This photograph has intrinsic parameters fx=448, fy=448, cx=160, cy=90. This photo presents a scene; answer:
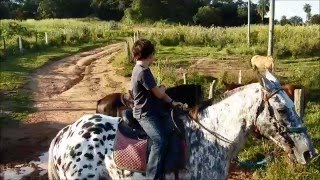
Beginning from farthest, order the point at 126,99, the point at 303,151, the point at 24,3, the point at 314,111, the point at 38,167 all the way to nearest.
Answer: the point at 24,3 < the point at 314,111 < the point at 38,167 < the point at 126,99 < the point at 303,151

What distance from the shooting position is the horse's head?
394 centimetres

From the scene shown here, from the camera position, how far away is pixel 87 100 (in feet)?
48.8

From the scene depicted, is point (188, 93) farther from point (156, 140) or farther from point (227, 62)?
point (227, 62)

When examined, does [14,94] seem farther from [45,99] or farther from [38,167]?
[38,167]

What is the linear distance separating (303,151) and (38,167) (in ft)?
20.5

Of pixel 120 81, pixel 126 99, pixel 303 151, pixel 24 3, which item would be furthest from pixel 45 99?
pixel 24 3

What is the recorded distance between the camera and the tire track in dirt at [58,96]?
10.1 meters

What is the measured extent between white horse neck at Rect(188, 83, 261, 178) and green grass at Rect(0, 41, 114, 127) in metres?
8.77

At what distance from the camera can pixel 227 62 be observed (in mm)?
21797

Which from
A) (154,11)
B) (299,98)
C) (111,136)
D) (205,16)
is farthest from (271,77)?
(154,11)

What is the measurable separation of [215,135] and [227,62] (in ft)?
58.4

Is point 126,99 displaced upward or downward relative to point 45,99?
upward

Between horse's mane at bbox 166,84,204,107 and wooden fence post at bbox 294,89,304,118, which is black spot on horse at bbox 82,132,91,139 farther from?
wooden fence post at bbox 294,89,304,118

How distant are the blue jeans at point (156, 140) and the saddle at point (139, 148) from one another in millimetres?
62
